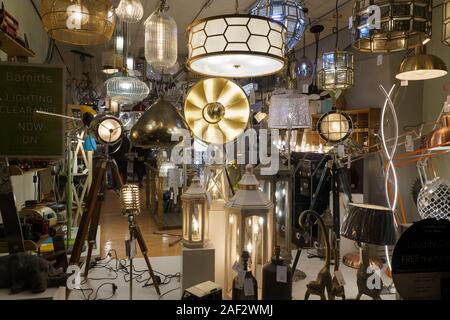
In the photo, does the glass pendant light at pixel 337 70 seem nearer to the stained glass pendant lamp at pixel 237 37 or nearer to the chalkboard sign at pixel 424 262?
the stained glass pendant lamp at pixel 237 37

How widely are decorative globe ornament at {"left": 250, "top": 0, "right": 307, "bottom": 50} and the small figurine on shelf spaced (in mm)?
1415

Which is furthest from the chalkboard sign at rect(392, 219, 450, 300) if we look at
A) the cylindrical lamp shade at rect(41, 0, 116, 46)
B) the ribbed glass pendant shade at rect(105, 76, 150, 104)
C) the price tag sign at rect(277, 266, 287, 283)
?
the ribbed glass pendant shade at rect(105, 76, 150, 104)

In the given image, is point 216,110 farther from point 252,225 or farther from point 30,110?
point 30,110

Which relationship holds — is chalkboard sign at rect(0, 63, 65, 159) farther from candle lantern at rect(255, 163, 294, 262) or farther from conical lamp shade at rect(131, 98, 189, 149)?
candle lantern at rect(255, 163, 294, 262)

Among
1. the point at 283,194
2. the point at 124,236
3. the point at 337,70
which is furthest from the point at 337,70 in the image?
the point at 124,236

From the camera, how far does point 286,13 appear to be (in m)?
2.04

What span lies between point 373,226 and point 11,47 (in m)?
2.45

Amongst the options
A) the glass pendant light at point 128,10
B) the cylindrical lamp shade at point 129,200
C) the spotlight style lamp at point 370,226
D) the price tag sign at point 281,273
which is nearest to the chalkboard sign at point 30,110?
the glass pendant light at point 128,10

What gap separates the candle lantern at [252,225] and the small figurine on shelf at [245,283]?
37 centimetres

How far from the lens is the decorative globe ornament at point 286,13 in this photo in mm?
2027
